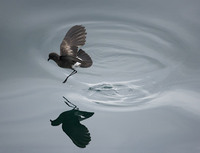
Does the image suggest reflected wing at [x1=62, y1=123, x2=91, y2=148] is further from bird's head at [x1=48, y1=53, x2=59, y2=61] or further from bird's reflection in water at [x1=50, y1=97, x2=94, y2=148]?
bird's head at [x1=48, y1=53, x2=59, y2=61]

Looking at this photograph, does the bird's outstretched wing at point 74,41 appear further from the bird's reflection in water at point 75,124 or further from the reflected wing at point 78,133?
the reflected wing at point 78,133

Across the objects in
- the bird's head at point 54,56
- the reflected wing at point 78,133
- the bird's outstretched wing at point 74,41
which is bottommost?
the reflected wing at point 78,133

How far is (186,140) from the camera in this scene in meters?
Result: 5.25

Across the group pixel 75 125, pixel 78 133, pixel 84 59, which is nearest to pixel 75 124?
pixel 75 125

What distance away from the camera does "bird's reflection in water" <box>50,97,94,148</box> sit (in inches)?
206

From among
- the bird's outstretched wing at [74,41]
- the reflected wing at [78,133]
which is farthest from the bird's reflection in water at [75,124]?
the bird's outstretched wing at [74,41]

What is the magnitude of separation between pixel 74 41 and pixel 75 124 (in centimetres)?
110

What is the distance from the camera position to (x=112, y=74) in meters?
6.25

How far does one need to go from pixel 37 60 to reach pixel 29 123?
3.84ft

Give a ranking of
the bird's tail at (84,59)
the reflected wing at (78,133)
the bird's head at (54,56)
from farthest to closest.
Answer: the bird's head at (54,56)
the bird's tail at (84,59)
the reflected wing at (78,133)

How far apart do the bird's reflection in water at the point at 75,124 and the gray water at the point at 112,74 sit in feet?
0.22

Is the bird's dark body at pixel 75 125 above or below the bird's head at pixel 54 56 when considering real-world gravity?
below

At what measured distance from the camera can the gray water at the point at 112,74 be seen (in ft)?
17.6

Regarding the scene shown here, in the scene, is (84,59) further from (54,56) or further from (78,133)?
(78,133)
